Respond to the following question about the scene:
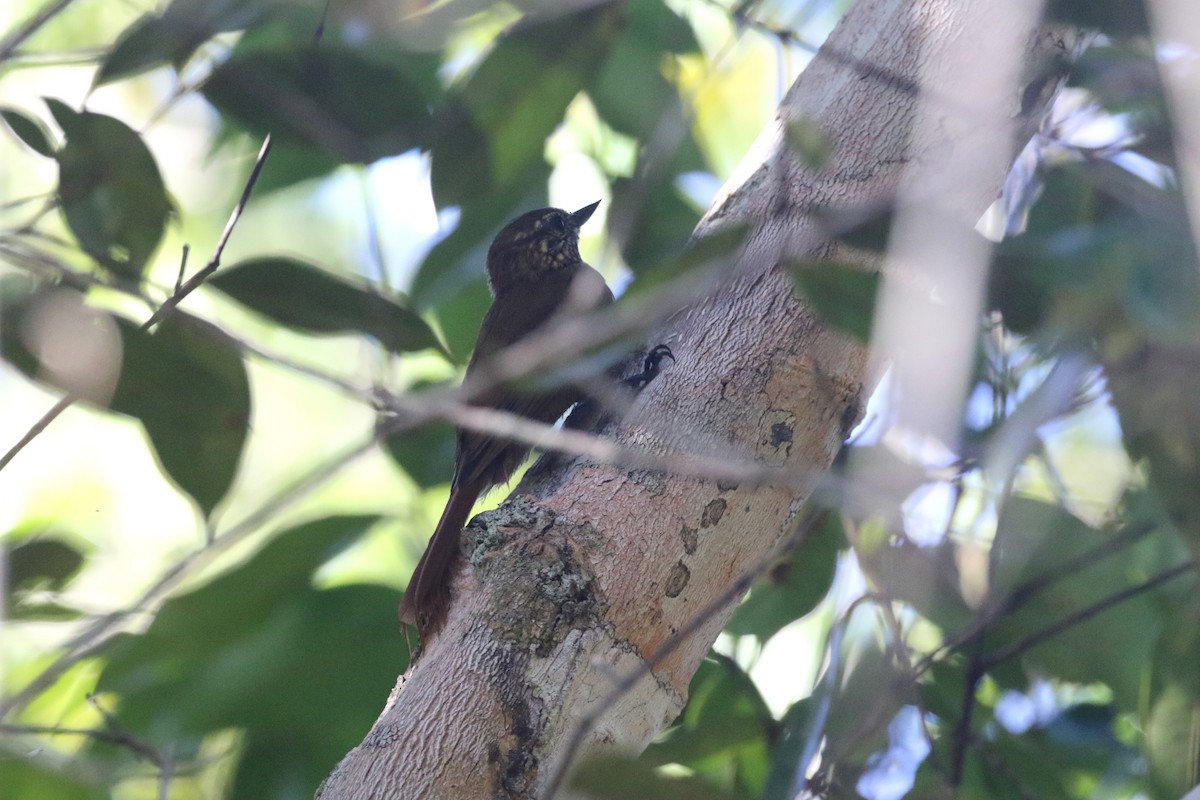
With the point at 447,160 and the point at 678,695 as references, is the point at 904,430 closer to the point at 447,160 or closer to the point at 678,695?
the point at 678,695

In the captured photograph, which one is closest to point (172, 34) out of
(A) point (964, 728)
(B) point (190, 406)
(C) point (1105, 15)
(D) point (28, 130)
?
(D) point (28, 130)

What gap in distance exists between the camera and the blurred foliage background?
1568 mm

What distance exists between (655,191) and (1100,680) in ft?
5.38

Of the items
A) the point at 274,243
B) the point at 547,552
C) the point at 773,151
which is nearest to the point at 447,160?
the point at 773,151

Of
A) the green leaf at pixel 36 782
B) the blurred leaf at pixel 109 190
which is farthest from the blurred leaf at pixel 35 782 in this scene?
the blurred leaf at pixel 109 190

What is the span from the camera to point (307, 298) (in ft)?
6.81

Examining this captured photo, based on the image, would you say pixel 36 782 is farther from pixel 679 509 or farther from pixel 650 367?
pixel 650 367

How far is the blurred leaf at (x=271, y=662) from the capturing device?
205 cm

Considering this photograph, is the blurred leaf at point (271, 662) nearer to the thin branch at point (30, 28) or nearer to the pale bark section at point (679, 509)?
the pale bark section at point (679, 509)

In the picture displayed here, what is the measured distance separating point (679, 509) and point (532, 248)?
2054 mm

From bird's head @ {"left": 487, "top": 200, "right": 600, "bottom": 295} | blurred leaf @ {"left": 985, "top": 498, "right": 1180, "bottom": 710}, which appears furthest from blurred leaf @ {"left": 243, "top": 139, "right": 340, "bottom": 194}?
blurred leaf @ {"left": 985, "top": 498, "right": 1180, "bottom": 710}

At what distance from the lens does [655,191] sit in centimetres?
304

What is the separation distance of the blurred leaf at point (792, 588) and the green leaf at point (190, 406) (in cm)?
114

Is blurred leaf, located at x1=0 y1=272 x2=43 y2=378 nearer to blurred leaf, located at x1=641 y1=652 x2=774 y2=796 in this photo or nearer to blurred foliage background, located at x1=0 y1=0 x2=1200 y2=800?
blurred foliage background, located at x1=0 y1=0 x2=1200 y2=800
